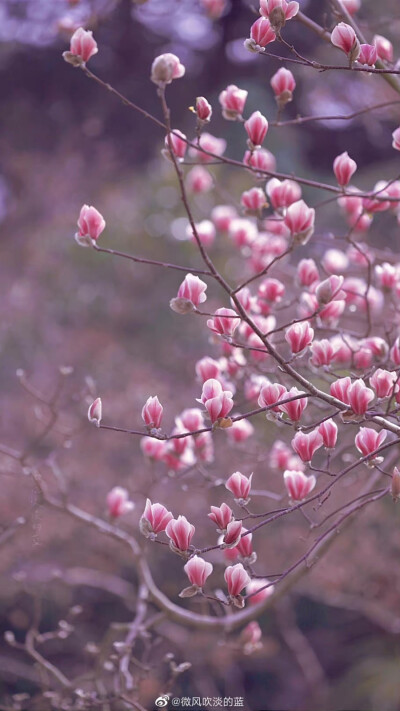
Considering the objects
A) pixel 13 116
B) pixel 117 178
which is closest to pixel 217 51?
pixel 117 178

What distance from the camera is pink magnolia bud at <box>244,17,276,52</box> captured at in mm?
1116

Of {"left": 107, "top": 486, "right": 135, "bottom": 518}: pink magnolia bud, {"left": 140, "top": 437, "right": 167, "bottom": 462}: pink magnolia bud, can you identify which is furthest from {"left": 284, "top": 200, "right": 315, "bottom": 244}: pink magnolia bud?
{"left": 107, "top": 486, "right": 135, "bottom": 518}: pink magnolia bud

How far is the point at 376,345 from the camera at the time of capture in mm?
1523

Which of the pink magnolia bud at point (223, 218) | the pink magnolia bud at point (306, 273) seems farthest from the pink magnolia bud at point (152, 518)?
the pink magnolia bud at point (223, 218)

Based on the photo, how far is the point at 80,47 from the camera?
3.79 feet

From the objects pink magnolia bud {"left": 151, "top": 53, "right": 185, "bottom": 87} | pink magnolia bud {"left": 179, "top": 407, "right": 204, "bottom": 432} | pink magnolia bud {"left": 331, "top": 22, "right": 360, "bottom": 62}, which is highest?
pink magnolia bud {"left": 331, "top": 22, "right": 360, "bottom": 62}

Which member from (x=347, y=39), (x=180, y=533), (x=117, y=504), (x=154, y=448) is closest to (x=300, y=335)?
(x=180, y=533)

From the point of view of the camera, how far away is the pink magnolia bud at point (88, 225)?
110 cm

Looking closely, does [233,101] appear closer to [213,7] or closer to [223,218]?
[213,7]

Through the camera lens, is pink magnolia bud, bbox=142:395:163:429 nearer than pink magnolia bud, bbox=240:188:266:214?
Yes

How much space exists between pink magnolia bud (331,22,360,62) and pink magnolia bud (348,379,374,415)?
1.71 feet

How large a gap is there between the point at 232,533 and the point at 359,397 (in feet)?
0.92

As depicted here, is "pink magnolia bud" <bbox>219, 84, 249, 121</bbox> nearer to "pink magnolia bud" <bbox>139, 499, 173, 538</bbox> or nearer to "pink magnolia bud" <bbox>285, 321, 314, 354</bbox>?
"pink magnolia bud" <bbox>285, 321, 314, 354</bbox>

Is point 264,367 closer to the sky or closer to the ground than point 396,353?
closer to the ground
